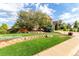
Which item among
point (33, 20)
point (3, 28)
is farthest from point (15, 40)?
point (33, 20)

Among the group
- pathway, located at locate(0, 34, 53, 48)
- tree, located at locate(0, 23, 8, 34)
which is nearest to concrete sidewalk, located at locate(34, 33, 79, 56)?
pathway, located at locate(0, 34, 53, 48)

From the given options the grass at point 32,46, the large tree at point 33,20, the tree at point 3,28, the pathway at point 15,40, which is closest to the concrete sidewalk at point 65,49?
the grass at point 32,46

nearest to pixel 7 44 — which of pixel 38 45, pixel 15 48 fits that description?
pixel 15 48

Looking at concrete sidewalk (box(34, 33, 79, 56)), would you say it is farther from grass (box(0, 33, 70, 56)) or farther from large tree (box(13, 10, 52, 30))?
large tree (box(13, 10, 52, 30))

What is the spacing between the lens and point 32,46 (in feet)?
9.77

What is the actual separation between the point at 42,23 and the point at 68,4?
0.45 m

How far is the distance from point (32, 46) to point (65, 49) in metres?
0.44

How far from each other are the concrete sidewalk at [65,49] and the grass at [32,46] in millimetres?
69

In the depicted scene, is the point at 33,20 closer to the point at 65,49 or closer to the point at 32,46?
the point at 32,46

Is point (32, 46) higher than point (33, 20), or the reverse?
point (33, 20)

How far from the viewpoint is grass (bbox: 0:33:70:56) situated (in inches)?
114

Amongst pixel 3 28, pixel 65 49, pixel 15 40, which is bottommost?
pixel 65 49

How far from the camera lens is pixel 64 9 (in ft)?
9.75

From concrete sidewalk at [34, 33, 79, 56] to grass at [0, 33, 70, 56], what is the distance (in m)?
0.07
